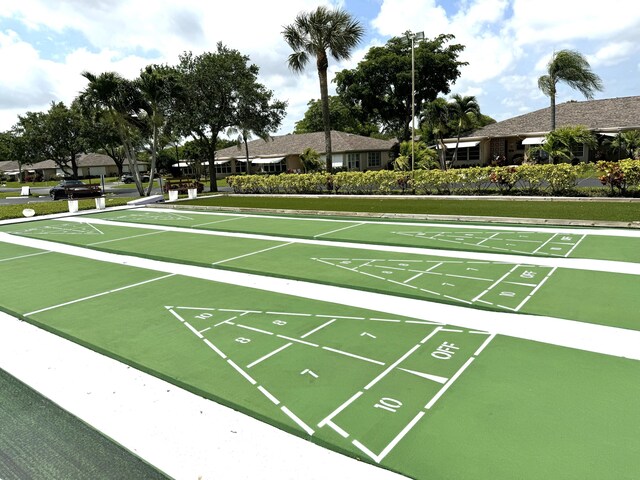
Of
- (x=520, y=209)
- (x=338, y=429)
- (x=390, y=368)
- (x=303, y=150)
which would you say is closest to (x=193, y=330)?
(x=390, y=368)

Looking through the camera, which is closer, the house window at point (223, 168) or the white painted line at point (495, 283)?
the white painted line at point (495, 283)

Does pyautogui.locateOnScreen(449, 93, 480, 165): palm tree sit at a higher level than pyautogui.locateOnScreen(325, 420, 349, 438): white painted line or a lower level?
higher

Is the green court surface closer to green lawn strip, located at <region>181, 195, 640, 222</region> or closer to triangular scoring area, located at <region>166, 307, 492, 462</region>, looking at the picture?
triangular scoring area, located at <region>166, 307, 492, 462</region>

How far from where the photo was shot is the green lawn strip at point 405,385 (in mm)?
3049

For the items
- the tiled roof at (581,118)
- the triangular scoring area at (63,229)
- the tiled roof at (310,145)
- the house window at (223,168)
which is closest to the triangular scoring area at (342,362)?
the triangular scoring area at (63,229)

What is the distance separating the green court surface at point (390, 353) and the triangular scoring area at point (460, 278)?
0.04 meters

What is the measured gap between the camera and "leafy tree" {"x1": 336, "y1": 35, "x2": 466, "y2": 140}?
44.0 m

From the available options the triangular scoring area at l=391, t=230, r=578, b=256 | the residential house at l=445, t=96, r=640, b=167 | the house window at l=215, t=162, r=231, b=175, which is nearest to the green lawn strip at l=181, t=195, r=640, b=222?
the triangular scoring area at l=391, t=230, r=578, b=256

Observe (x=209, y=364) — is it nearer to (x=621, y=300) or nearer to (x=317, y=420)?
(x=317, y=420)

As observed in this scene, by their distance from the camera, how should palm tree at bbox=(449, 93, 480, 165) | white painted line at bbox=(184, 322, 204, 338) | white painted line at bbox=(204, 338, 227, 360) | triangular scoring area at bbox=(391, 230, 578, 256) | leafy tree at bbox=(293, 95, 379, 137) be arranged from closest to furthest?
white painted line at bbox=(204, 338, 227, 360)
white painted line at bbox=(184, 322, 204, 338)
triangular scoring area at bbox=(391, 230, 578, 256)
palm tree at bbox=(449, 93, 480, 165)
leafy tree at bbox=(293, 95, 379, 137)

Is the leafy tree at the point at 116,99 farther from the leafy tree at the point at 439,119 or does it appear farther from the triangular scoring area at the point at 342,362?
the triangular scoring area at the point at 342,362

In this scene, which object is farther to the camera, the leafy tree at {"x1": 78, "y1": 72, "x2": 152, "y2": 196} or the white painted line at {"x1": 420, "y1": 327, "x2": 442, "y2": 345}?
the leafy tree at {"x1": 78, "y1": 72, "x2": 152, "y2": 196}

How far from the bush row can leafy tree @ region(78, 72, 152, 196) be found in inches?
398

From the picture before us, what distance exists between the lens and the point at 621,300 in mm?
6082
